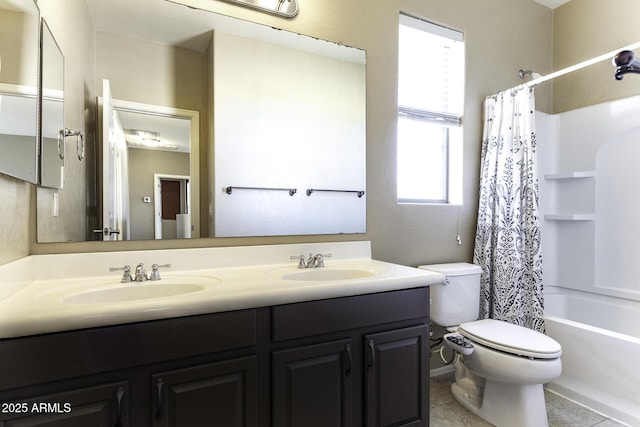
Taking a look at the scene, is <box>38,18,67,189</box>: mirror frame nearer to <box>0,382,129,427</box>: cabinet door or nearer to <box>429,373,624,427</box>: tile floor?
<box>0,382,129,427</box>: cabinet door

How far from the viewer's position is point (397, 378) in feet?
4.83

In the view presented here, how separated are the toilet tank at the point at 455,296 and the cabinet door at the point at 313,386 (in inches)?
35.4

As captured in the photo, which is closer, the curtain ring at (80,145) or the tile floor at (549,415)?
the curtain ring at (80,145)

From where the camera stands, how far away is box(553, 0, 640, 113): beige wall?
7.83 feet

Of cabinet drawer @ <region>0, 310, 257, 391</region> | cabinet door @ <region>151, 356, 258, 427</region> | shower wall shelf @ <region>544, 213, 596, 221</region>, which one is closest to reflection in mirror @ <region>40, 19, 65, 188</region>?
cabinet drawer @ <region>0, 310, 257, 391</region>

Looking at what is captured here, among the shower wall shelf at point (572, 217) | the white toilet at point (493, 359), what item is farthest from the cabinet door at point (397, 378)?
the shower wall shelf at point (572, 217)

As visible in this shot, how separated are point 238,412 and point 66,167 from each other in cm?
114

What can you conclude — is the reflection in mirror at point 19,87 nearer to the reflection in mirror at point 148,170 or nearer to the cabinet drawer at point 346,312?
the reflection in mirror at point 148,170

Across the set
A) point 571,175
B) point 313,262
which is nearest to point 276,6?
point 313,262

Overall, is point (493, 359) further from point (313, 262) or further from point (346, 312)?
point (313, 262)

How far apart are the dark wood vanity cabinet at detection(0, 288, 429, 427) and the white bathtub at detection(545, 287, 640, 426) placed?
1147 millimetres

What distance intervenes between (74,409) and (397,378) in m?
1.14

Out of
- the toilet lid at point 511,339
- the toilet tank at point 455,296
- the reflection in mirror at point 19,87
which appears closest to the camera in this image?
the reflection in mirror at point 19,87

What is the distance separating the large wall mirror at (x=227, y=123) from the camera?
4.85 ft
